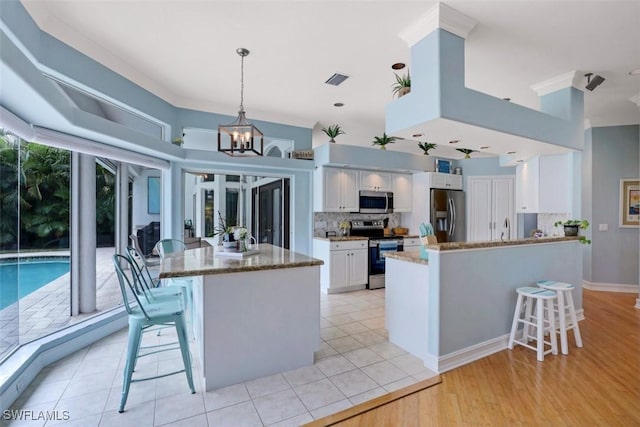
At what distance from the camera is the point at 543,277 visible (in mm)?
3354

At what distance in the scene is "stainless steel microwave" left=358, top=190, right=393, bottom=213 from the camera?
556cm

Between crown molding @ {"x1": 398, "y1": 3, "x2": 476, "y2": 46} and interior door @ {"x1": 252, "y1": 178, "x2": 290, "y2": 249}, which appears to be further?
interior door @ {"x1": 252, "y1": 178, "x2": 290, "y2": 249}

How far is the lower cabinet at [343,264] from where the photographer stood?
16.3 feet

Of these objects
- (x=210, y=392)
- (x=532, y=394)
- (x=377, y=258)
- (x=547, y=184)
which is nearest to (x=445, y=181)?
(x=547, y=184)

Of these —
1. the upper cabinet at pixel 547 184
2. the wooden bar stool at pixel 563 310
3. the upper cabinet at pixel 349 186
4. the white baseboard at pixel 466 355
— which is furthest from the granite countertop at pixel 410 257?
the upper cabinet at pixel 547 184

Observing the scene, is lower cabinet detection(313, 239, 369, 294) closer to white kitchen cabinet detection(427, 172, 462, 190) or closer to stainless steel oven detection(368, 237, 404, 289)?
stainless steel oven detection(368, 237, 404, 289)

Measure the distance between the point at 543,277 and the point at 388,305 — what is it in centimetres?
174

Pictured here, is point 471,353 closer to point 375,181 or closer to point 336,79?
point 336,79

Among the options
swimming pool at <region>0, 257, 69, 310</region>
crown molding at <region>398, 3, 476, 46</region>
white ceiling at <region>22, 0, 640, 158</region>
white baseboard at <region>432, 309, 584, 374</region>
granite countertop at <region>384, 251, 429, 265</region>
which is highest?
white ceiling at <region>22, 0, 640, 158</region>

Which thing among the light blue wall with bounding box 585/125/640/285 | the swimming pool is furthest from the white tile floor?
the light blue wall with bounding box 585/125/640/285

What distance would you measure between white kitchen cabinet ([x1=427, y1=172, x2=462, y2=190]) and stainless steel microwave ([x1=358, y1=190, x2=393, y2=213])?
811mm

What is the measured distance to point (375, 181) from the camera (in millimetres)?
5633

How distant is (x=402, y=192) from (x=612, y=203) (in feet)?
11.1

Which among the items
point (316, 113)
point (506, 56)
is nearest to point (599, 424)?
point (506, 56)
